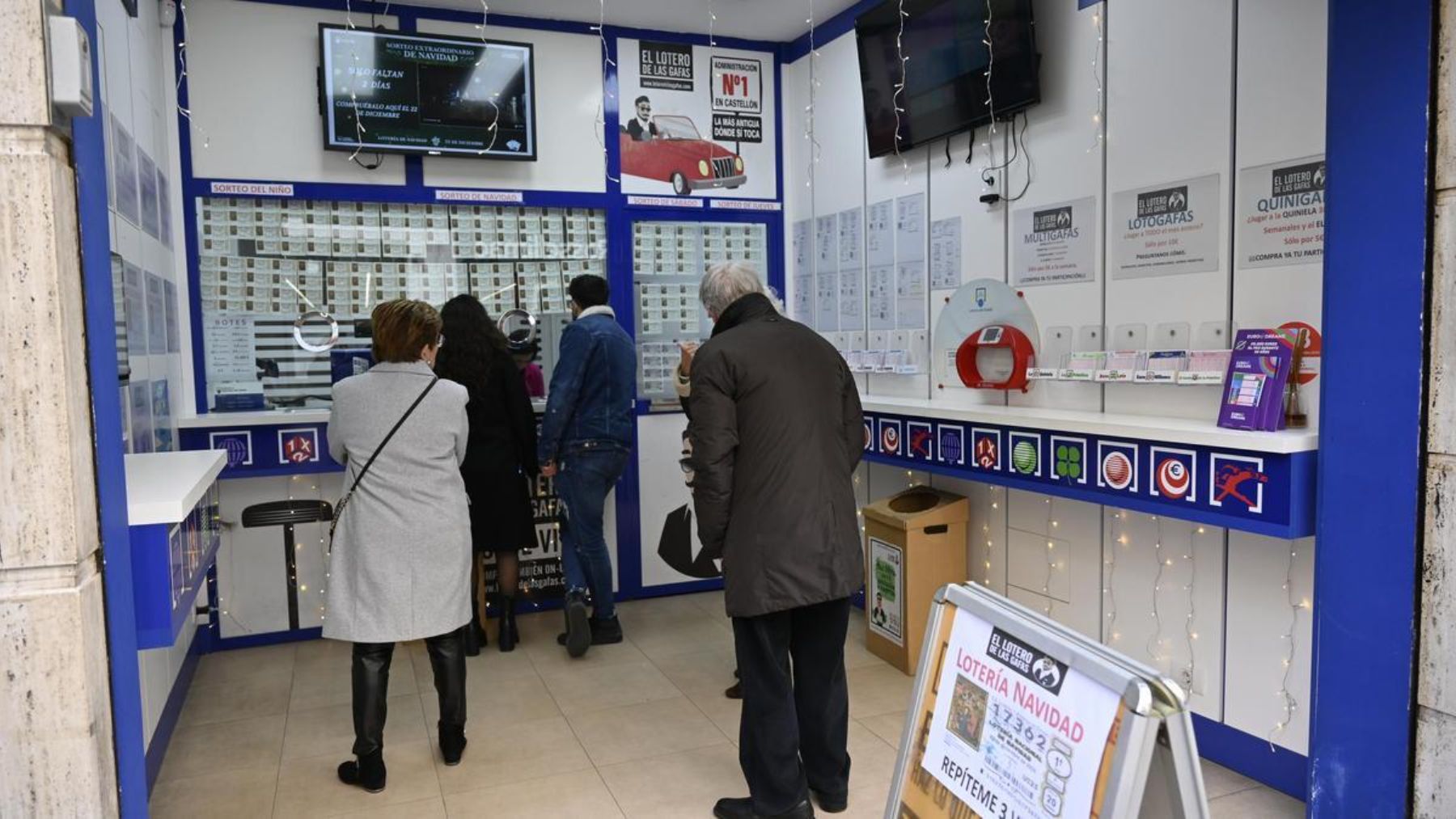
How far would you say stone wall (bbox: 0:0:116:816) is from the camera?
5.82 ft

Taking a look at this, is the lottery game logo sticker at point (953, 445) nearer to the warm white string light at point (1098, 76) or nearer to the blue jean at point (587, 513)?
the warm white string light at point (1098, 76)

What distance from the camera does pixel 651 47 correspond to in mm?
5527

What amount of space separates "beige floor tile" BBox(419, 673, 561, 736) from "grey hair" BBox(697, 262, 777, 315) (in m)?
1.88

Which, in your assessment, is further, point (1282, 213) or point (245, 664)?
point (245, 664)

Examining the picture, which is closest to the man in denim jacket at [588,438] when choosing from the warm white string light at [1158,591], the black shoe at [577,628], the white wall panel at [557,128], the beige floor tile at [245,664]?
the black shoe at [577,628]

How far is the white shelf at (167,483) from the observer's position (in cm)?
215

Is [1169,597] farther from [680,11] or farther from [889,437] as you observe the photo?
[680,11]

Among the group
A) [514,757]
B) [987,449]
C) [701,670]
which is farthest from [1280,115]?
[514,757]

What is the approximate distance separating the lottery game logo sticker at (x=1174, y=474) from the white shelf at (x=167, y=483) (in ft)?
8.92

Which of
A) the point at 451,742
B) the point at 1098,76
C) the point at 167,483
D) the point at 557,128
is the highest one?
the point at 557,128

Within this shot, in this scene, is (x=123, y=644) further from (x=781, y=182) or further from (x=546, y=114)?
(x=781, y=182)

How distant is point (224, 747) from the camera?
12.0ft

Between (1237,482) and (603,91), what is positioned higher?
(603,91)

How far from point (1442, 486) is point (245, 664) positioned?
475 centimetres
